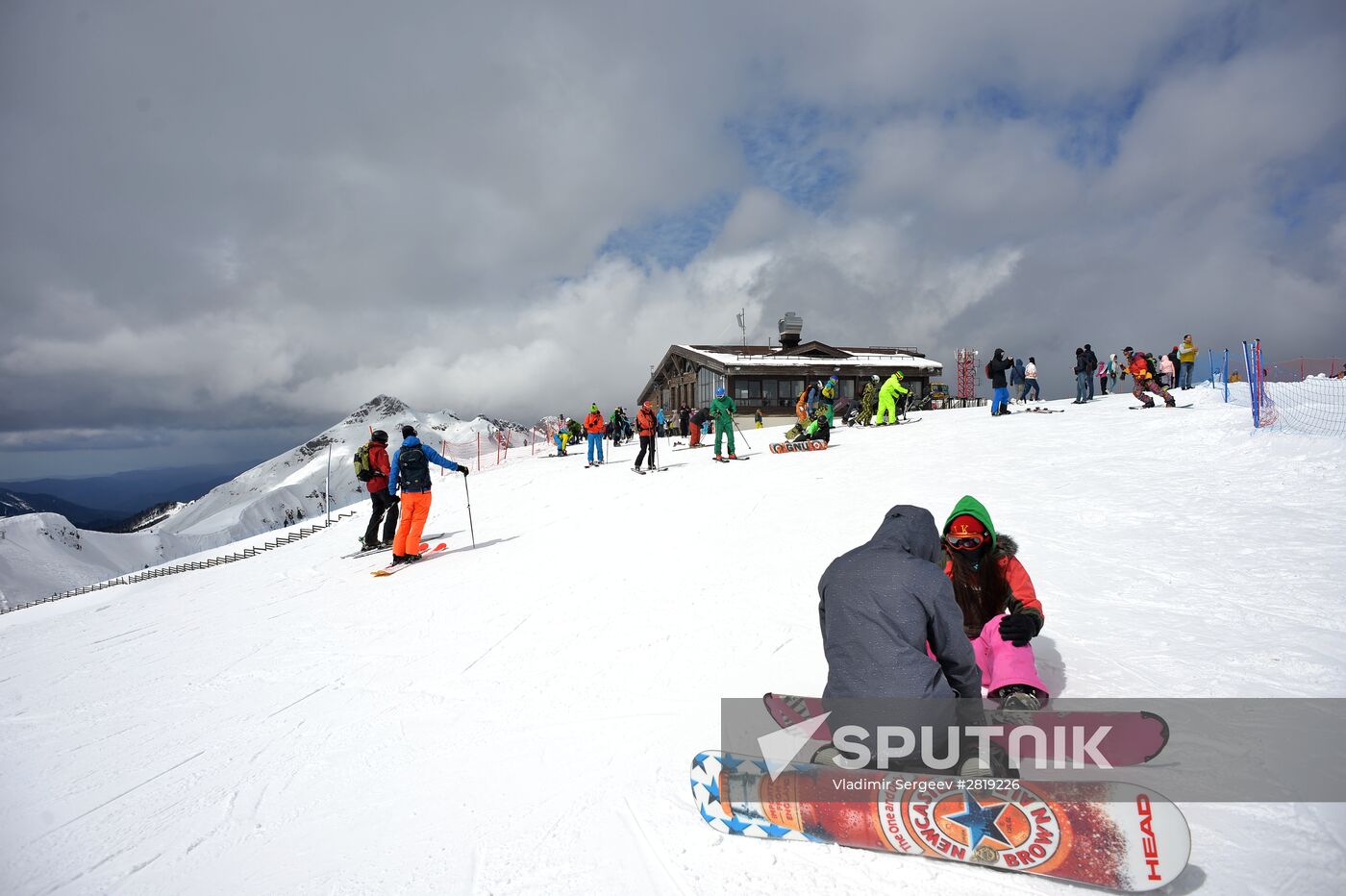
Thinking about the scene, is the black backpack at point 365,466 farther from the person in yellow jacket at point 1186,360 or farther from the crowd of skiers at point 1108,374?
the person in yellow jacket at point 1186,360

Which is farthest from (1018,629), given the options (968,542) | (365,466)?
(365,466)

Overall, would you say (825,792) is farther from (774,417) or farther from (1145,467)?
(774,417)

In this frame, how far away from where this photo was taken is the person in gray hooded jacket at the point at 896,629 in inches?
101

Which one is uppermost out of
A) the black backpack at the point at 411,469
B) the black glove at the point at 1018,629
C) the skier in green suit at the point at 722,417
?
the skier in green suit at the point at 722,417

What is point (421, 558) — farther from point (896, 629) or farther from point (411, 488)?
point (896, 629)

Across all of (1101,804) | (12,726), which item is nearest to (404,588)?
(12,726)

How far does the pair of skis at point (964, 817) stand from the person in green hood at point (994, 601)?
26.7 inches

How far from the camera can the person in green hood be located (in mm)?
3256

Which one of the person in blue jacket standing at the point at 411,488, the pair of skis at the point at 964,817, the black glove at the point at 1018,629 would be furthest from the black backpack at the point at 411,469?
the black glove at the point at 1018,629

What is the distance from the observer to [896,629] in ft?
8.50

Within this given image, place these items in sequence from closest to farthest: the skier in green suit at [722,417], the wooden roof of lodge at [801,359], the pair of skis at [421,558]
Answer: the pair of skis at [421,558]
the skier in green suit at [722,417]
the wooden roof of lodge at [801,359]

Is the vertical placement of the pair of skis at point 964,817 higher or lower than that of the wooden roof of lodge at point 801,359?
lower

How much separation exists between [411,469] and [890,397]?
1610 centimetres

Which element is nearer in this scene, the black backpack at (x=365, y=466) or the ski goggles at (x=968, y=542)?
the ski goggles at (x=968, y=542)
